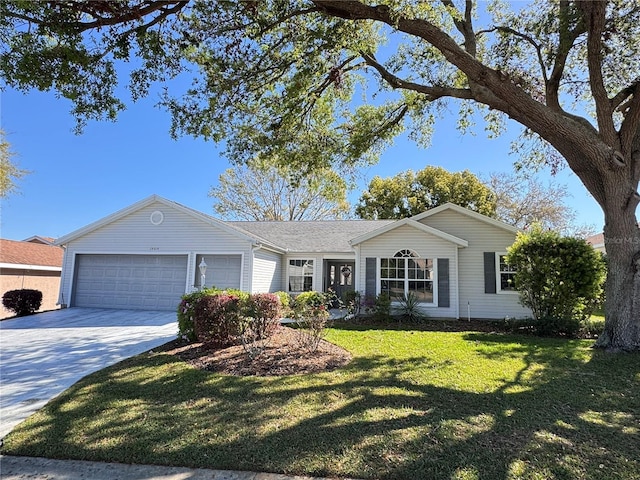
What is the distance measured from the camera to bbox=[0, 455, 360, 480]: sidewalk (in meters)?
3.10

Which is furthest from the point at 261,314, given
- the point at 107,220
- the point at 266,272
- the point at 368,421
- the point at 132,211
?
the point at 107,220

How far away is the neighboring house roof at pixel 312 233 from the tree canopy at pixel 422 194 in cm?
827

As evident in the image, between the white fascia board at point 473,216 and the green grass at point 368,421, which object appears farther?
the white fascia board at point 473,216

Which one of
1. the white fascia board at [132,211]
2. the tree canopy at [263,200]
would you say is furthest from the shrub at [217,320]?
the tree canopy at [263,200]

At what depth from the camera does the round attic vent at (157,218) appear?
50.0 ft

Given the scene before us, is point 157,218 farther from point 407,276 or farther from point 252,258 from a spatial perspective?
point 407,276

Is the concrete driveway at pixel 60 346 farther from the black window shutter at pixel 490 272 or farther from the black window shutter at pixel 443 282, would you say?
the black window shutter at pixel 490 272

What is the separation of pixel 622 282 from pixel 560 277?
2.67 meters

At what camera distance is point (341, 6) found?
674 centimetres

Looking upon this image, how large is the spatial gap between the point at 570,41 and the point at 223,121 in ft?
28.3

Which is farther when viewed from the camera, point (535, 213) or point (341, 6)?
point (535, 213)

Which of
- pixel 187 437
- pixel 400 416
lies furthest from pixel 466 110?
pixel 187 437

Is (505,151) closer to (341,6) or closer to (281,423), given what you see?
(341,6)

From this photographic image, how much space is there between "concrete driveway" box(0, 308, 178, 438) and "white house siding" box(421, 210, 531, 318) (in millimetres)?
10450
